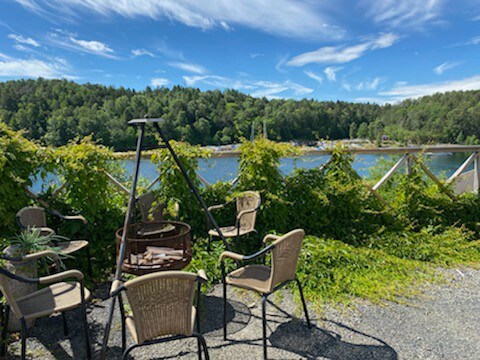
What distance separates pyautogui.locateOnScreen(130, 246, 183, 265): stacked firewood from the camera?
9.49 ft

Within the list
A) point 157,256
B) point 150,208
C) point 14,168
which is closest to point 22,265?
point 157,256

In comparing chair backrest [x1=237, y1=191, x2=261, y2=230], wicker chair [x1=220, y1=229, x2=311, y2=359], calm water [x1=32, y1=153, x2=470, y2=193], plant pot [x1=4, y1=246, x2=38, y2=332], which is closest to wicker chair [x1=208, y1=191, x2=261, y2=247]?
chair backrest [x1=237, y1=191, x2=261, y2=230]

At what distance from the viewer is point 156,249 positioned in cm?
317

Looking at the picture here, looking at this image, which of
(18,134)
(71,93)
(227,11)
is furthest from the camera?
(71,93)

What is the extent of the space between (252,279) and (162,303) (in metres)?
0.93

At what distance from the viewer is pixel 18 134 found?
12.3 ft

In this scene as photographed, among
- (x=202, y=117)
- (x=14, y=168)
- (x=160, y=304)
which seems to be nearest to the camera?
(x=160, y=304)

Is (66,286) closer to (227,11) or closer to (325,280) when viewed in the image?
(325,280)

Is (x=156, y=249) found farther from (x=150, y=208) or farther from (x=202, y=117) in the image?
(x=202, y=117)

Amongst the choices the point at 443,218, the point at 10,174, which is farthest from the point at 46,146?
the point at 443,218

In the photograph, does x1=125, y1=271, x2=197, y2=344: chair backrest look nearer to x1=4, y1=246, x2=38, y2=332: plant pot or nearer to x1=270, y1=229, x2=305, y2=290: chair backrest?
x1=270, y1=229, x2=305, y2=290: chair backrest

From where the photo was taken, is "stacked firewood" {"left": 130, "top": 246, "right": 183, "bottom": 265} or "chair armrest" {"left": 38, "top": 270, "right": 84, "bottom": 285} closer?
"chair armrest" {"left": 38, "top": 270, "right": 84, "bottom": 285}

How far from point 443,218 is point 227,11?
492 centimetres

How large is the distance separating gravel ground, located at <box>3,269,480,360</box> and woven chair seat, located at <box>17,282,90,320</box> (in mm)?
382
